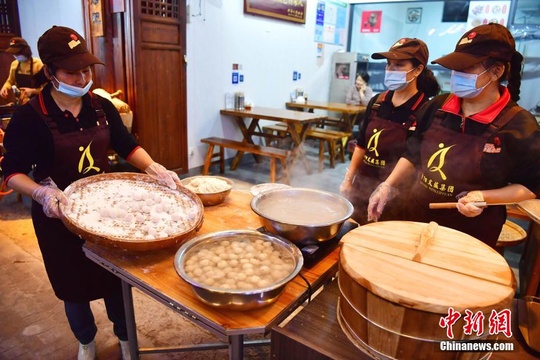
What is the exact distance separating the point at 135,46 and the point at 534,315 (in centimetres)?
478

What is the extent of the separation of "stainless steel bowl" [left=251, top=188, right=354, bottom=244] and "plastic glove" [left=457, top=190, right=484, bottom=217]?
1.48ft

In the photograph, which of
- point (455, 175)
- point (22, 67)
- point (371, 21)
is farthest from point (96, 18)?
point (371, 21)

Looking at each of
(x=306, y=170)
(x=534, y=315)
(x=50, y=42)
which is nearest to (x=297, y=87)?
(x=306, y=170)

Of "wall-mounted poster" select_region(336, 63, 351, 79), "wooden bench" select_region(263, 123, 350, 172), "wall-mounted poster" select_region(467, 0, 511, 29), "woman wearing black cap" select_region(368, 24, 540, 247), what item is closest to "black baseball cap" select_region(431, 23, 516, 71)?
"woman wearing black cap" select_region(368, 24, 540, 247)

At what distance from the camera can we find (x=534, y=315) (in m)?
1.25

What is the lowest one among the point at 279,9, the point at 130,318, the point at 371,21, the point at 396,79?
the point at 130,318

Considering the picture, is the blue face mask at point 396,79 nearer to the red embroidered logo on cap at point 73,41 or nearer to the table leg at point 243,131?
the red embroidered logo on cap at point 73,41

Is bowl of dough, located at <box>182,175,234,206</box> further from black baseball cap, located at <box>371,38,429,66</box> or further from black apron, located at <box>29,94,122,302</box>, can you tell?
black baseball cap, located at <box>371,38,429,66</box>

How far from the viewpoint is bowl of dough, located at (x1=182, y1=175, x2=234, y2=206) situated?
2.06 m

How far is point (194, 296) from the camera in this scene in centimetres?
133

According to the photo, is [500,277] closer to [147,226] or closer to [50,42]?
[147,226]

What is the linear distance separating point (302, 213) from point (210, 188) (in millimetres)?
645

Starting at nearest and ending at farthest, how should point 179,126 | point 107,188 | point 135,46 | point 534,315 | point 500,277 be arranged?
point 500,277 → point 534,315 → point 107,188 → point 135,46 → point 179,126

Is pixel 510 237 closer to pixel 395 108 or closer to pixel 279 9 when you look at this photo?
pixel 395 108
